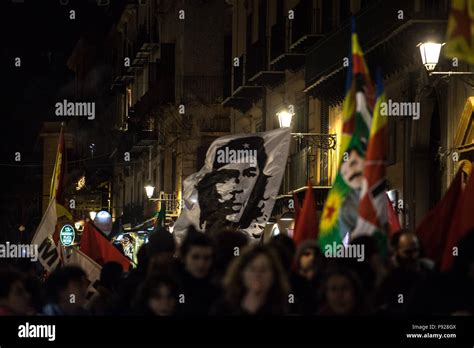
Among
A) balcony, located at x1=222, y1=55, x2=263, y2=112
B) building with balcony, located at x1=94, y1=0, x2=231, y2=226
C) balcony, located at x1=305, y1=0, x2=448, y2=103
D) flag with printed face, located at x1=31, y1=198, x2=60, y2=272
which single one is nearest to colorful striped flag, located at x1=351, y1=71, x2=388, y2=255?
flag with printed face, located at x1=31, y1=198, x2=60, y2=272

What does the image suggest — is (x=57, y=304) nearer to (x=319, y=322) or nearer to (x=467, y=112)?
(x=319, y=322)

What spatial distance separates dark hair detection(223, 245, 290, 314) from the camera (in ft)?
29.8

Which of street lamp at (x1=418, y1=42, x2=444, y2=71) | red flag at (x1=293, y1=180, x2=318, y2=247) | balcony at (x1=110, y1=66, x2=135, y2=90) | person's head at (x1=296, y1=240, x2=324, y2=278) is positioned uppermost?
balcony at (x1=110, y1=66, x2=135, y2=90)

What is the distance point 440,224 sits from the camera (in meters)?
12.6

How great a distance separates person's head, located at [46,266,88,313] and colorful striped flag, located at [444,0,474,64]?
3.19 metres

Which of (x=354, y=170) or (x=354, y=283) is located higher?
(x=354, y=170)

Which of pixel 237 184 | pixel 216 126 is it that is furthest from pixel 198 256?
pixel 216 126

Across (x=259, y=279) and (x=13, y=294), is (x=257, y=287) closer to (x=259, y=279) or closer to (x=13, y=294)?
(x=259, y=279)

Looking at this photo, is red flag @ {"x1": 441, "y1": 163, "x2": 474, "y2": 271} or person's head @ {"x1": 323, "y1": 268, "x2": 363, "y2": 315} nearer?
person's head @ {"x1": 323, "y1": 268, "x2": 363, "y2": 315}

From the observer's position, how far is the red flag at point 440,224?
1259 cm

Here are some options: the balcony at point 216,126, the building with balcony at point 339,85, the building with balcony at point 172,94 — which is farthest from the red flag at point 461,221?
the balcony at point 216,126

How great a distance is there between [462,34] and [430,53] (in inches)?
316

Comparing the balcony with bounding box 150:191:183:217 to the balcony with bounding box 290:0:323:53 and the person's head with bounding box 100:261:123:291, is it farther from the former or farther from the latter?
the person's head with bounding box 100:261:123:291

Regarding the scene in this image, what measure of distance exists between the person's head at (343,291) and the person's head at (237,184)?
665 centimetres
